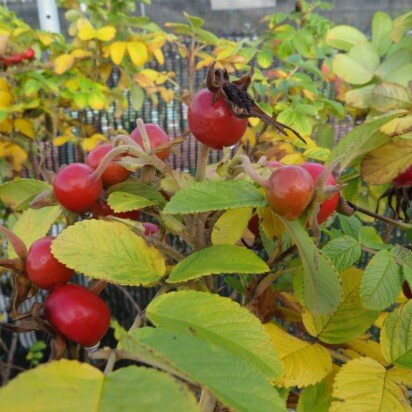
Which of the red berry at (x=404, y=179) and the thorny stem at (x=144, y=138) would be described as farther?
the red berry at (x=404, y=179)

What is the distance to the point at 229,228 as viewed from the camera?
418 millimetres

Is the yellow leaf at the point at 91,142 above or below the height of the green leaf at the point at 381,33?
below

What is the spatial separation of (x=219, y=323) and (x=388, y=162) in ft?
0.89

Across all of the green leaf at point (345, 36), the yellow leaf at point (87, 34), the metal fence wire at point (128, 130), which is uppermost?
the green leaf at point (345, 36)

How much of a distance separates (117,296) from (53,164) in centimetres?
46

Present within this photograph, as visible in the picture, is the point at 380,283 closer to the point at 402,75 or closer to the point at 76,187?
the point at 76,187

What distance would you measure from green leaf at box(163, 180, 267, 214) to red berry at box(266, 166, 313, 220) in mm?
16

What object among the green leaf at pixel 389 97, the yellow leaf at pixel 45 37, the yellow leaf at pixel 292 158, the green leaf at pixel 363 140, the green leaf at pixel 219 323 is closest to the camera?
the green leaf at pixel 219 323

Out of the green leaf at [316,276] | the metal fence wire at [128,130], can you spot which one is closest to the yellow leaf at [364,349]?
the green leaf at [316,276]

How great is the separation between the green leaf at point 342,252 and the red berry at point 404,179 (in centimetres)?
13

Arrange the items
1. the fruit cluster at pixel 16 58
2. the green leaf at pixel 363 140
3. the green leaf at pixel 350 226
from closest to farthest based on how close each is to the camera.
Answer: the green leaf at pixel 363 140
the green leaf at pixel 350 226
the fruit cluster at pixel 16 58

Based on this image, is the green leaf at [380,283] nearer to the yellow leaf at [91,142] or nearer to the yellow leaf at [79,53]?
the yellow leaf at [91,142]

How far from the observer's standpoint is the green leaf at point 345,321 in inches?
17.8

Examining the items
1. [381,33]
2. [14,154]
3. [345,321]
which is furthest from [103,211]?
[14,154]
